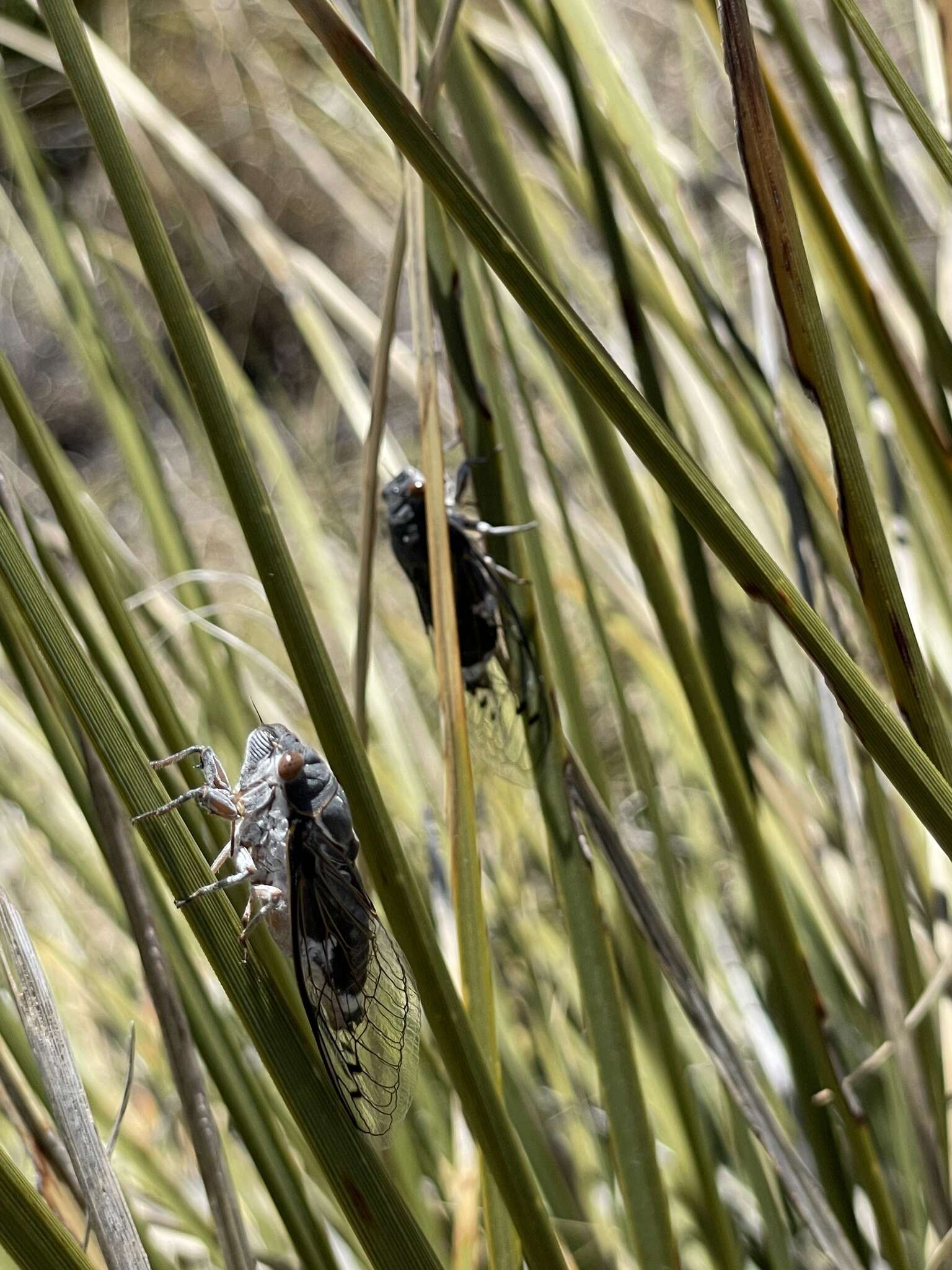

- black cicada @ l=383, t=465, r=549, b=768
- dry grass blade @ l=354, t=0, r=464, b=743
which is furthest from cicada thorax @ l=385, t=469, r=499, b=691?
dry grass blade @ l=354, t=0, r=464, b=743

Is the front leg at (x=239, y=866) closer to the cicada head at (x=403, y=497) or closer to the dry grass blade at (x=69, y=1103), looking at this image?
the dry grass blade at (x=69, y=1103)

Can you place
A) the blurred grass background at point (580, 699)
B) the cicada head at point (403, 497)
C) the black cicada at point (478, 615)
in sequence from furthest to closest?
the cicada head at point (403, 497), the black cicada at point (478, 615), the blurred grass background at point (580, 699)

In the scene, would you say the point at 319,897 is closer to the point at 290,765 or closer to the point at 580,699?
the point at 290,765

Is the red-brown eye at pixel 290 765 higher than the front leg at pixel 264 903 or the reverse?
higher

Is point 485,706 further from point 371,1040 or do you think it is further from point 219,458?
point 219,458

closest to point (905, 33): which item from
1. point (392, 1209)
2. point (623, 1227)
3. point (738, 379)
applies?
point (738, 379)

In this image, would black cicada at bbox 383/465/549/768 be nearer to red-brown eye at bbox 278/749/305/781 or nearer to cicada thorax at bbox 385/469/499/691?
cicada thorax at bbox 385/469/499/691

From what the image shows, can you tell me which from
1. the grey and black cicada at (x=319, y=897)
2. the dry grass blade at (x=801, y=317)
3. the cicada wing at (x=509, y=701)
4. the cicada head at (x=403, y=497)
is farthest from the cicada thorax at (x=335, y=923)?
the cicada head at (x=403, y=497)

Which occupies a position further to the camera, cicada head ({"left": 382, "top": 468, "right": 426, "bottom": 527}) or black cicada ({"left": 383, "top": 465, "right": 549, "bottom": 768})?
cicada head ({"left": 382, "top": 468, "right": 426, "bottom": 527})
